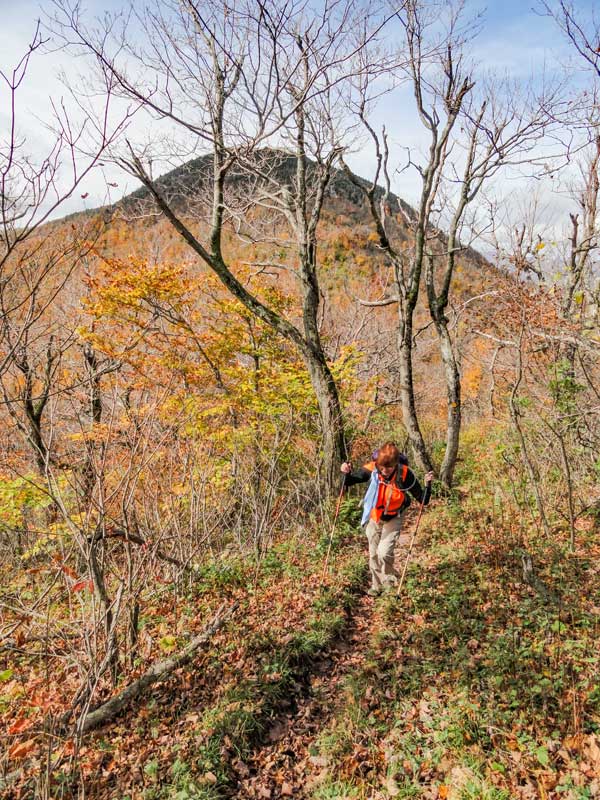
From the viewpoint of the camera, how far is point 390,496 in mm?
5207

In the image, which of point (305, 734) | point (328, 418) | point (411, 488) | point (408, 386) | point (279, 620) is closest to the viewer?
point (305, 734)

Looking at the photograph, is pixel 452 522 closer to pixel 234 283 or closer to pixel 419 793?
pixel 419 793

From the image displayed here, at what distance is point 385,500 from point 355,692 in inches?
76.1

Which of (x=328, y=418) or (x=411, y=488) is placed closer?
(x=411, y=488)

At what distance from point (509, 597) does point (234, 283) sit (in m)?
5.81

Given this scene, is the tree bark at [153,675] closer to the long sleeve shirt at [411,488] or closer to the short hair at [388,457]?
the long sleeve shirt at [411,488]

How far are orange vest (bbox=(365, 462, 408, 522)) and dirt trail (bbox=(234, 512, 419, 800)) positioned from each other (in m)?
1.21

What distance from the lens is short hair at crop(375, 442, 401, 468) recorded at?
511 centimetres

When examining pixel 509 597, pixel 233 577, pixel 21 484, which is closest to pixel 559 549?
pixel 509 597

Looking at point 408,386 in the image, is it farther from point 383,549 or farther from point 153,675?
point 153,675

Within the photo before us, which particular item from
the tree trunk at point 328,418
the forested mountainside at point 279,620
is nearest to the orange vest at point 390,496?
the forested mountainside at point 279,620

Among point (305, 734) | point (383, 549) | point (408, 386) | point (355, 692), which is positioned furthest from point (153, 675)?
point (408, 386)

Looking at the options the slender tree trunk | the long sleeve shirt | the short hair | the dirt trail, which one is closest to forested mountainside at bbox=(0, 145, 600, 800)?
the dirt trail

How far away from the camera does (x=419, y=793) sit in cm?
302
